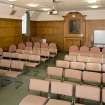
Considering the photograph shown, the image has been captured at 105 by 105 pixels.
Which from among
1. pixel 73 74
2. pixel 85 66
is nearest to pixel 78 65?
pixel 85 66

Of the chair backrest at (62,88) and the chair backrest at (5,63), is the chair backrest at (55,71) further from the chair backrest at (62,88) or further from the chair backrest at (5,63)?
the chair backrest at (5,63)

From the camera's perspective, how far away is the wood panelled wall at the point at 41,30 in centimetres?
1119

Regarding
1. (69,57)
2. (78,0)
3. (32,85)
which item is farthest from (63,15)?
(32,85)

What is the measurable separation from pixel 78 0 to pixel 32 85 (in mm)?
5083

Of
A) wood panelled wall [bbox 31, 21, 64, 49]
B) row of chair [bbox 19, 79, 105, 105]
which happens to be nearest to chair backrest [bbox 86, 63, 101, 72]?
row of chair [bbox 19, 79, 105, 105]

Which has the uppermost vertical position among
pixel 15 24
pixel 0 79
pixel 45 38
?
pixel 15 24

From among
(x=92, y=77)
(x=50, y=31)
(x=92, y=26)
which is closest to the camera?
(x=92, y=77)

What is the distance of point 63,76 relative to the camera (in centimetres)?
575

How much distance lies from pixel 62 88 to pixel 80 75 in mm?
1152

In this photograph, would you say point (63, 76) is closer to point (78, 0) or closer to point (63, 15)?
point (78, 0)

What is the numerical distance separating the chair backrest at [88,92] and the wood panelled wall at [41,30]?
25.1 feet

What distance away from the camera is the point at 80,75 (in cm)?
543

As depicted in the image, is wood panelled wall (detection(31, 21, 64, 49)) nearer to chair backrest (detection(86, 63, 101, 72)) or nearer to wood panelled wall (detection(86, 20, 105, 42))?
wood panelled wall (detection(86, 20, 105, 42))

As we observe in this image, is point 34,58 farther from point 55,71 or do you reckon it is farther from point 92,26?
point 92,26
